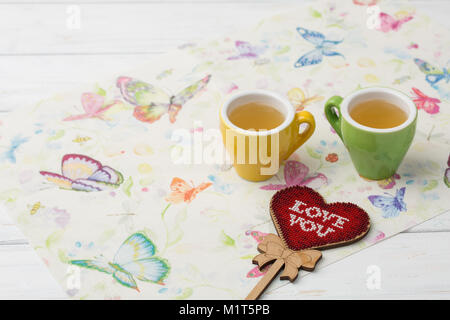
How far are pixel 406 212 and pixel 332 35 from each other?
0.39 meters

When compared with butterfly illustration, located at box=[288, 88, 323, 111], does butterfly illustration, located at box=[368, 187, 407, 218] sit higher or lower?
lower

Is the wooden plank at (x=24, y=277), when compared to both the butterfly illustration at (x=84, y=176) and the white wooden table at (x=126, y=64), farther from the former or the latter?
the butterfly illustration at (x=84, y=176)

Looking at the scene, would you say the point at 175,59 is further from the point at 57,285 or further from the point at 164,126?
the point at 57,285

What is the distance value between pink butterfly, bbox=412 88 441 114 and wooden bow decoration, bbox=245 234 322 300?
1.04 ft

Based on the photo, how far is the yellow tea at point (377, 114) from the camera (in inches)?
30.9

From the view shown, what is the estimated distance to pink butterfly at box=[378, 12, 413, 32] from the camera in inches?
41.2

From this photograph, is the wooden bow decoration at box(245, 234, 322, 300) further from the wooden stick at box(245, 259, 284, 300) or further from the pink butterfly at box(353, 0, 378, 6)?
the pink butterfly at box(353, 0, 378, 6)

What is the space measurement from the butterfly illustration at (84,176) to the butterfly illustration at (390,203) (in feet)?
1.10

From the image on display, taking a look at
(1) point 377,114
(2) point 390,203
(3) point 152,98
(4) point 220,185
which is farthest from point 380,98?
(3) point 152,98

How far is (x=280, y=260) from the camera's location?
73cm

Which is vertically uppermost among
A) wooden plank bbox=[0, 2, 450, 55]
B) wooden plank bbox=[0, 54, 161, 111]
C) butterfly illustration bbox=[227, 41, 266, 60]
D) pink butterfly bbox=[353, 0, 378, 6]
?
pink butterfly bbox=[353, 0, 378, 6]

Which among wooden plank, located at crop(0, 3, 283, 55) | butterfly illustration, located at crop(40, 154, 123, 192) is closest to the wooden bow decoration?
butterfly illustration, located at crop(40, 154, 123, 192)

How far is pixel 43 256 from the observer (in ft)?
2.44

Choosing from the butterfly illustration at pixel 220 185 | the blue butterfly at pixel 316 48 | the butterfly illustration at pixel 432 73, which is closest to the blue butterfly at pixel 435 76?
the butterfly illustration at pixel 432 73
